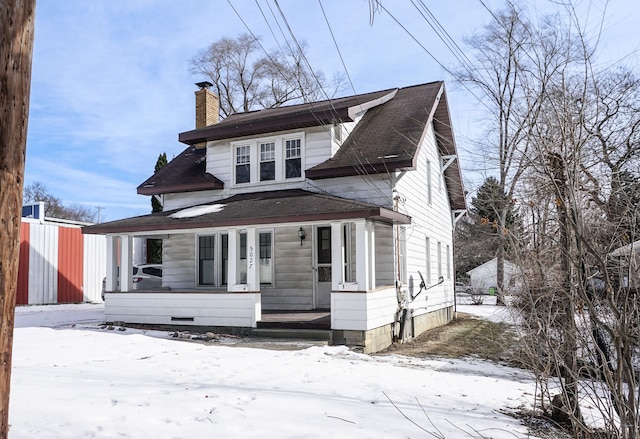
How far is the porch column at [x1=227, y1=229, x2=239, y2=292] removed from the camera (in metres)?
10.8

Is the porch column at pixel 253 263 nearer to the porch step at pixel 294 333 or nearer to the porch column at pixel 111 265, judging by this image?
the porch step at pixel 294 333

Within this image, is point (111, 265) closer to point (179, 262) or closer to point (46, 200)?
point (179, 262)

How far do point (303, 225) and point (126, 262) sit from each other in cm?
460

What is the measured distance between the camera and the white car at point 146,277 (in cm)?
1891

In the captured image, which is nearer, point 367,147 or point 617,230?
point 617,230

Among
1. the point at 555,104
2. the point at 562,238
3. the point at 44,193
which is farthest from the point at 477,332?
the point at 44,193

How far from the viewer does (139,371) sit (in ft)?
22.0

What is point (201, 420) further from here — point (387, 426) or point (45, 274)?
point (45, 274)

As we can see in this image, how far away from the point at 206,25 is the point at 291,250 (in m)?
6.40

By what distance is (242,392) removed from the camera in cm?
571

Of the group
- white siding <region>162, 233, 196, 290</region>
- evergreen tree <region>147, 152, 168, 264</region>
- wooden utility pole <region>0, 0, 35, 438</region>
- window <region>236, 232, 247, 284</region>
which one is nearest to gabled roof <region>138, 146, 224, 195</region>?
white siding <region>162, 233, 196, 290</region>

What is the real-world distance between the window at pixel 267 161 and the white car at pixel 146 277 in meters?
7.74

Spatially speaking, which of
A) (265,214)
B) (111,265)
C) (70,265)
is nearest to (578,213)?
(265,214)

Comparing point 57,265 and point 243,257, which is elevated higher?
point 243,257
